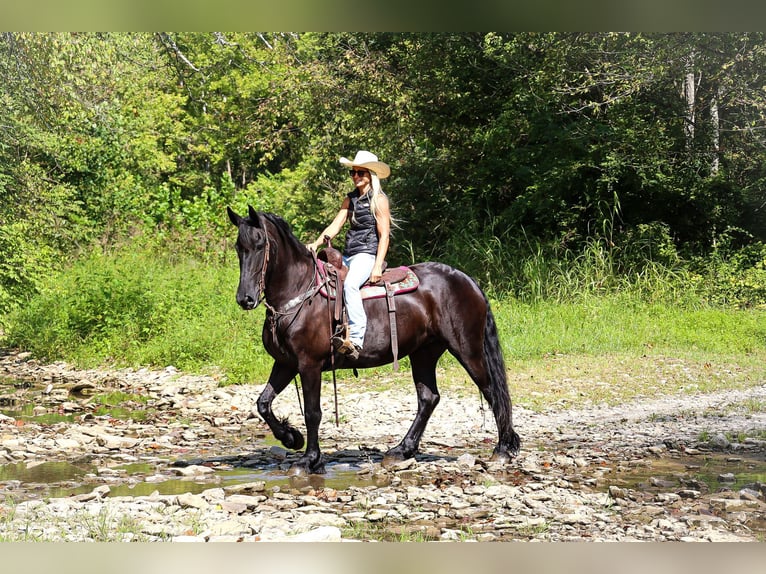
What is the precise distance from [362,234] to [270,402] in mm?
1541

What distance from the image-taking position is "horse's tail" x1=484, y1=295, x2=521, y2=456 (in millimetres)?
7711

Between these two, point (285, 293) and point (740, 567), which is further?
point (285, 293)

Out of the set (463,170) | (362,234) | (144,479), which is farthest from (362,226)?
(463,170)

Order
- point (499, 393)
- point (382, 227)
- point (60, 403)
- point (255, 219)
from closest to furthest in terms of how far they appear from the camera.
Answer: point (255, 219) < point (382, 227) < point (499, 393) < point (60, 403)

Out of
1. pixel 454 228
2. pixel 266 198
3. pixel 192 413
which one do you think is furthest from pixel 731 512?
pixel 266 198

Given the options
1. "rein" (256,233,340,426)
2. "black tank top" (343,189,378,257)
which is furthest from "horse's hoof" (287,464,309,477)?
"black tank top" (343,189,378,257)

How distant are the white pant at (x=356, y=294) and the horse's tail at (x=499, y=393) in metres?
1.08

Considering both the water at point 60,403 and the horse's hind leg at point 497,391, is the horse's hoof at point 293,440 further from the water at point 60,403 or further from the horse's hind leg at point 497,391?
the water at point 60,403

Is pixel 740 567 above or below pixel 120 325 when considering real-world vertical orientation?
below

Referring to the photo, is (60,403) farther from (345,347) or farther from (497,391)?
(497,391)

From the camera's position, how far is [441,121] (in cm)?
1811

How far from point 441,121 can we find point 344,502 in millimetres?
12644

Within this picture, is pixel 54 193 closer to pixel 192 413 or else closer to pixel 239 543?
pixel 192 413

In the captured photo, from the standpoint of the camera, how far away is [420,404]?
782cm
